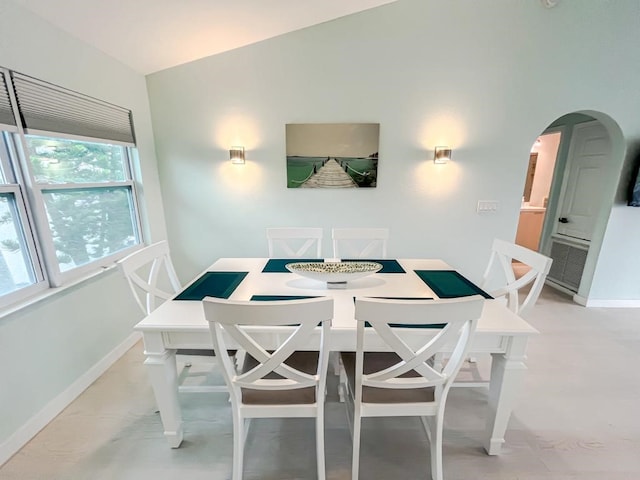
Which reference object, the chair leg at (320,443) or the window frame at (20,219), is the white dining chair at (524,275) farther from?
the window frame at (20,219)

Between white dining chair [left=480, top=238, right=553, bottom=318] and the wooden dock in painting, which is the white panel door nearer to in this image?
white dining chair [left=480, top=238, right=553, bottom=318]

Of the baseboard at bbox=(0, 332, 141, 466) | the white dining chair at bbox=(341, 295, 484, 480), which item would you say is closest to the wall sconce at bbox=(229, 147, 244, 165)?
the baseboard at bbox=(0, 332, 141, 466)

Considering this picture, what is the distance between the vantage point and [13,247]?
1535mm

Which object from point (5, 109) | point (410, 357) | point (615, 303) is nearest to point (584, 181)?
point (615, 303)

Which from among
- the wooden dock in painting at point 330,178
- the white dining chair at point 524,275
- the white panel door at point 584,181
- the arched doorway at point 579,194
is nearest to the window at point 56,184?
the wooden dock in painting at point 330,178

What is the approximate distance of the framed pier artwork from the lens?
2.63m

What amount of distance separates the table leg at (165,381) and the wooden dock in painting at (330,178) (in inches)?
76.6

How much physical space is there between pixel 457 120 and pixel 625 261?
2.39m

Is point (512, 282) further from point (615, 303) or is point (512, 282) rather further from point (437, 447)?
point (615, 303)

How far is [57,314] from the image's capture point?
169cm

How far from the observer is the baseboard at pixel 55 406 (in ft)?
4.58

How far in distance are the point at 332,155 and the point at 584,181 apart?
304 centimetres

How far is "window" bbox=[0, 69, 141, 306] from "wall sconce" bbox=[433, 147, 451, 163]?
2.83 m

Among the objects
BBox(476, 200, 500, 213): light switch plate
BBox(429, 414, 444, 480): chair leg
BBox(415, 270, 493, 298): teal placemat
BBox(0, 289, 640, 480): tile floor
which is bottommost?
BBox(0, 289, 640, 480): tile floor
